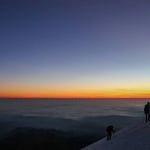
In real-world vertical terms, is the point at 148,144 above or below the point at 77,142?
above

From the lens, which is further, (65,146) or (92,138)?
(92,138)

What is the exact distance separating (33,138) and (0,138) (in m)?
7.65

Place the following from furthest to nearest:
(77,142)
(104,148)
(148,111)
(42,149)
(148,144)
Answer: (77,142) → (42,149) → (148,111) → (104,148) → (148,144)

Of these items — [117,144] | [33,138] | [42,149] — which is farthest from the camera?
[33,138]

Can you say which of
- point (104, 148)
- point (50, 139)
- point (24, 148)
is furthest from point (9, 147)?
point (104, 148)

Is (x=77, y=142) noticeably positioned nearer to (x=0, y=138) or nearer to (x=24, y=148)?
(x=24, y=148)

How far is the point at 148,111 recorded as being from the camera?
23.1 m

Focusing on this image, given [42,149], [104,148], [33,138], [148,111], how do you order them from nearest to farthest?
1. [104,148]
2. [148,111]
3. [42,149]
4. [33,138]

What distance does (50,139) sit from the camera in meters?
46.8

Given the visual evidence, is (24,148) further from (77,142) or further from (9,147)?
(77,142)

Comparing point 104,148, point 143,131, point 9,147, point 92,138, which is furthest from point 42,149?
point 143,131

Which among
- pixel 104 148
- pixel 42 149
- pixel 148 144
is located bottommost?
pixel 42 149

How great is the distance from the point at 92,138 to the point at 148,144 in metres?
32.5

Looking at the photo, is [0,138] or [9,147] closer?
[9,147]
